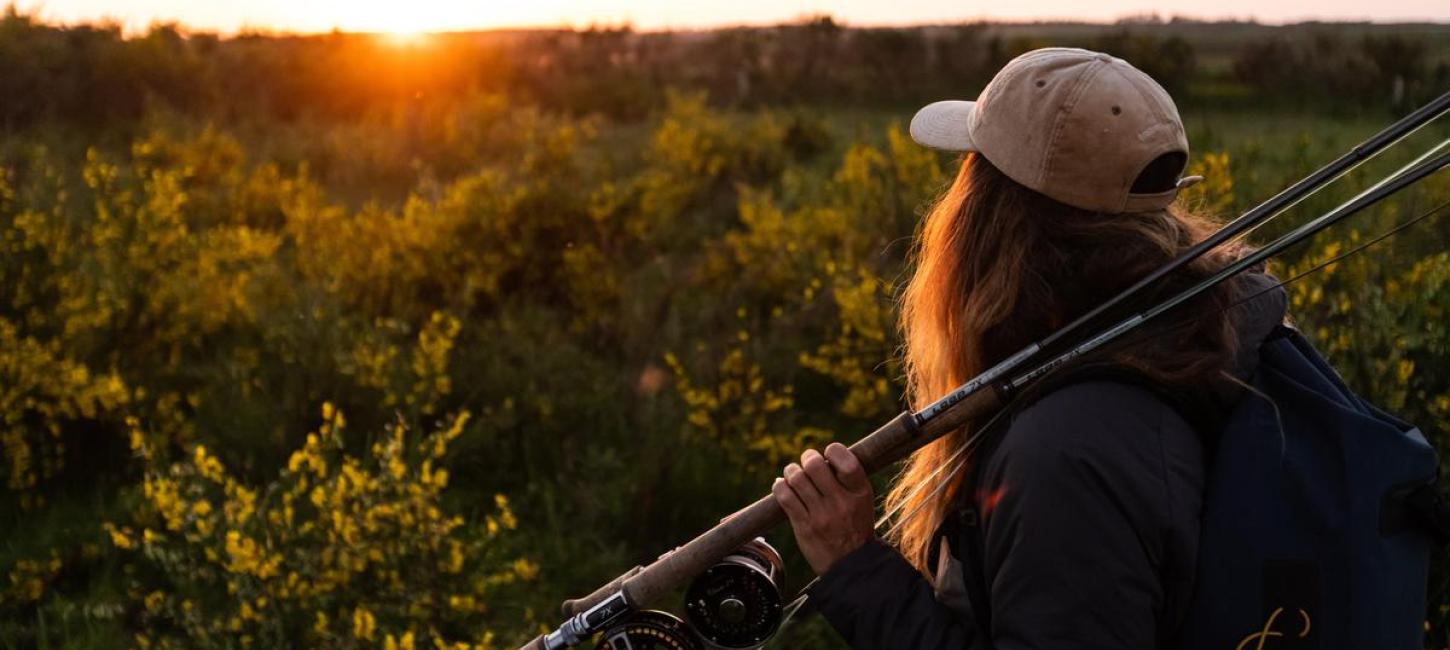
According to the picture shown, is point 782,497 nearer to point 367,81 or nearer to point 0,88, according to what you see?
point 0,88

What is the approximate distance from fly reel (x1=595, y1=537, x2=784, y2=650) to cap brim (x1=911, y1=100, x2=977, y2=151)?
667mm

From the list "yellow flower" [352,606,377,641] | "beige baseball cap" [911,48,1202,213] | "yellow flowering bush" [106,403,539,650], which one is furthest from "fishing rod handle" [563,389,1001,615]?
"yellow flowering bush" [106,403,539,650]

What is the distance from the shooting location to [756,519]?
1771 mm

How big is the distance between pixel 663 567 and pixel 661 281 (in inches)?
231

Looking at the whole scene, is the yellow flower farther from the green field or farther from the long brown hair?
the long brown hair

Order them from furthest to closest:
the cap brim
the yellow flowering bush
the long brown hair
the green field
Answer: the green field, the yellow flowering bush, the cap brim, the long brown hair

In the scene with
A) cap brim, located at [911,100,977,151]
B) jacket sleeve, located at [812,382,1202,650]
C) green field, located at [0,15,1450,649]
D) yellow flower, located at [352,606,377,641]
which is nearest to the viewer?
jacket sleeve, located at [812,382,1202,650]

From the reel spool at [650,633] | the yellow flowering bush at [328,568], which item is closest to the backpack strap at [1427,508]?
the reel spool at [650,633]

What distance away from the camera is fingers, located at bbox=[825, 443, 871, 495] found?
1638 mm

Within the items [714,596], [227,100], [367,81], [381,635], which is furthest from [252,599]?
[367,81]

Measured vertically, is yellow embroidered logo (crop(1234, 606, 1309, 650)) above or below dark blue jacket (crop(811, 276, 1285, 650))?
below

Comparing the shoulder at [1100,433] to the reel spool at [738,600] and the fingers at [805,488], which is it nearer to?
the fingers at [805,488]

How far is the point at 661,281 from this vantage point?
7.68m

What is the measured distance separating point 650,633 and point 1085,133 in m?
1.00
